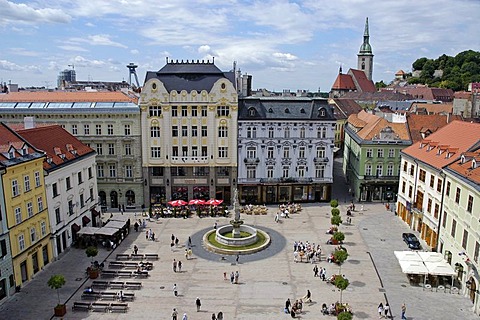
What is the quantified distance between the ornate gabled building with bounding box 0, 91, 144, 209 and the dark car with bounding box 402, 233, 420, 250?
1551 inches

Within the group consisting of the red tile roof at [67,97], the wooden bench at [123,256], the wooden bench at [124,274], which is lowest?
the wooden bench at [124,274]

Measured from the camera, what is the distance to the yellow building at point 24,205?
122 feet

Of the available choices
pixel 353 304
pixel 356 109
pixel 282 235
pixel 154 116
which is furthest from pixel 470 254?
pixel 356 109

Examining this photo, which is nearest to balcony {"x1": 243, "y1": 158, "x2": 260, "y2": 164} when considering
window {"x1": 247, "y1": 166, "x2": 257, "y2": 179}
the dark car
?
window {"x1": 247, "y1": 166, "x2": 257, "y2": 179}

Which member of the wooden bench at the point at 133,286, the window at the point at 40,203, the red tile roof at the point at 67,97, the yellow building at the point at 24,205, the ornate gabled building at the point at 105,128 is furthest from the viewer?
the red tile roof at the point at 67,97

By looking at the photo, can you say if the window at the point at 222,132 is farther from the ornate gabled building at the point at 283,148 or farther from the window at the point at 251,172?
the window at the point at 251,172

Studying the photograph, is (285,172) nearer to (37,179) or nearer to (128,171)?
(128,171)

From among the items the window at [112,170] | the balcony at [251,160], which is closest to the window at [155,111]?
the window at [112,170]

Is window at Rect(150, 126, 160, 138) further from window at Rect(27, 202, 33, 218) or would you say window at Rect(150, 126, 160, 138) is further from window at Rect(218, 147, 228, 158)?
window at Rect(27, 202, 33, 218)

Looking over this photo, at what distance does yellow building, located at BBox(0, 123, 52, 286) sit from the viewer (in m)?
37.3

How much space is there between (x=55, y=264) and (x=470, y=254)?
1633 inches

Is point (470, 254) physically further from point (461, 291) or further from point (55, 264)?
point (55, 264)

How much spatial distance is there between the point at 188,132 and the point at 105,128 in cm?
1290

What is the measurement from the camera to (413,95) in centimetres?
15888
